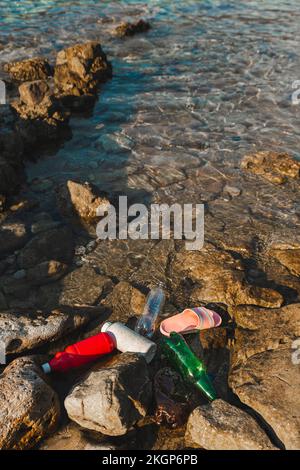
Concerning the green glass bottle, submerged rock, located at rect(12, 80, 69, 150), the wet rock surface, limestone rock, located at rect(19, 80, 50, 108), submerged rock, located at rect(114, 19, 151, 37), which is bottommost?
the green glass bottle

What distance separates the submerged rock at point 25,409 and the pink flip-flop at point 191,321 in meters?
1.67

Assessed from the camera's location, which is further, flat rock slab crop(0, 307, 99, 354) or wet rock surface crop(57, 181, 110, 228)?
wet rock surface crop(57, 181, 110, 228)

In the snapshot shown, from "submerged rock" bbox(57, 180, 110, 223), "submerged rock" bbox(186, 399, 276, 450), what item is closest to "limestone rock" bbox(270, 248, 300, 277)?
"submerged rock" bbox(186, 399, 276, 450)

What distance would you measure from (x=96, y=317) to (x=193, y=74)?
10.4 m

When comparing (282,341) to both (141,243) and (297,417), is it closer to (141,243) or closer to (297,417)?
(297,417)

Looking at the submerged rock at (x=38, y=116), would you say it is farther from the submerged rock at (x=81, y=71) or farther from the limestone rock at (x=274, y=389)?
the limestone rock at (x=274, y=389)

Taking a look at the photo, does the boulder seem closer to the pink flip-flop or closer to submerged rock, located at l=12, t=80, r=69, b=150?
the pink flip-flop

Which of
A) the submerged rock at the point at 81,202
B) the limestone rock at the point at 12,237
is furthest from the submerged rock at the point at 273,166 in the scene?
the limestone rock at the point at 12,237

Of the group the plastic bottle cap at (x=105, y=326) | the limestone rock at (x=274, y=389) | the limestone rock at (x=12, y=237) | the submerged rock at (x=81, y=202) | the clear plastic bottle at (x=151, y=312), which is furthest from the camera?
the submerged rock at (x=81, y=202)

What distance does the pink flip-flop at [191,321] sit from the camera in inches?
214

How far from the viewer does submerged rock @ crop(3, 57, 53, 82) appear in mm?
13203

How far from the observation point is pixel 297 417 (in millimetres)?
4148

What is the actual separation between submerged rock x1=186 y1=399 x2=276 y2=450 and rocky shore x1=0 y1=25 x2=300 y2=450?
0.01 metres

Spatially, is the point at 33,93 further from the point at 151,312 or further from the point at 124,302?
the point at 151,312
